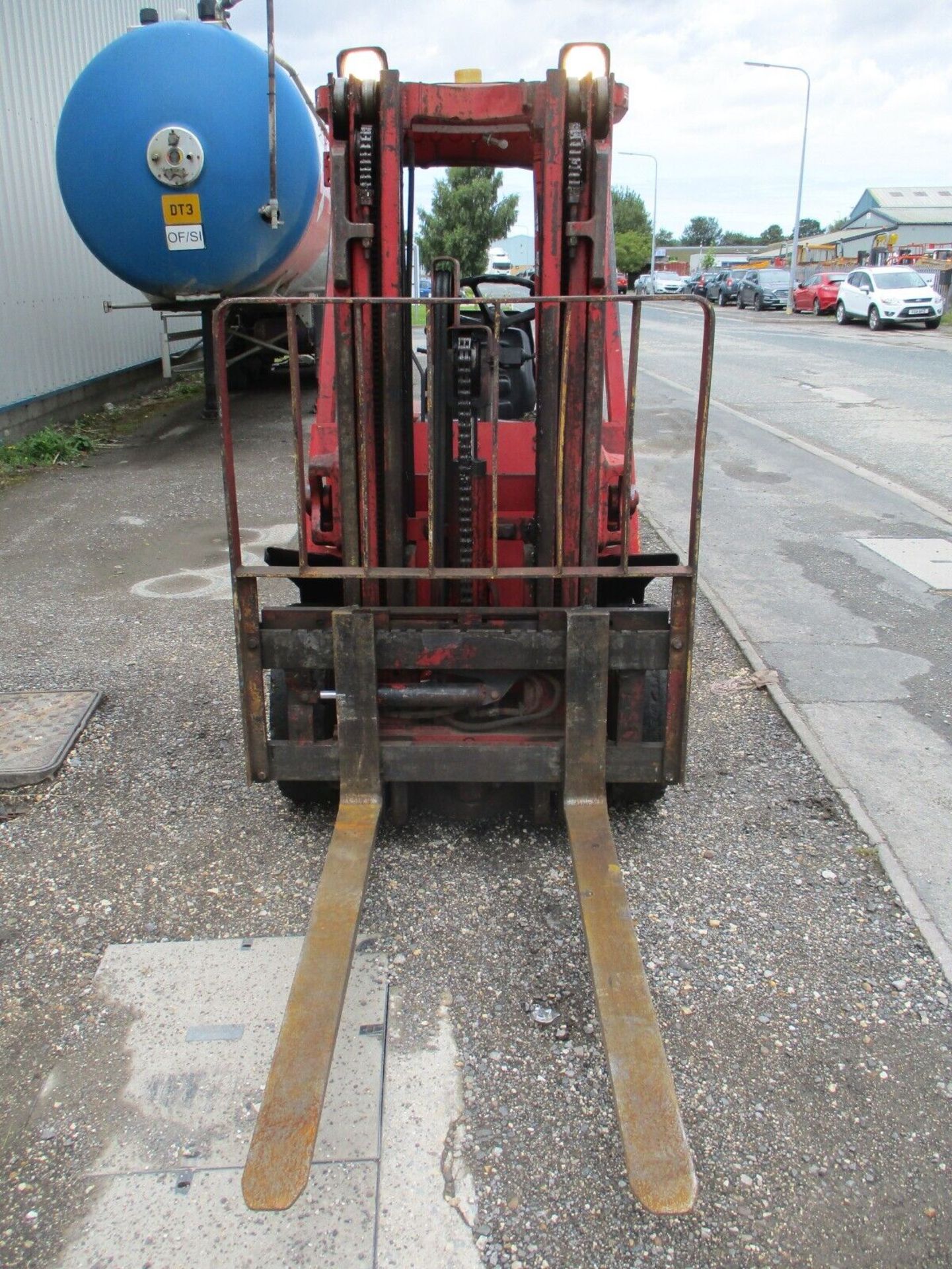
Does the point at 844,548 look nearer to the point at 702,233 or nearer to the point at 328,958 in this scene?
the point at 328,958

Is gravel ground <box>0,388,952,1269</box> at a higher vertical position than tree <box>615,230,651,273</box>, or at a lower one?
lower

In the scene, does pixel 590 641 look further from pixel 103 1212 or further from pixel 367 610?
pixel 103 1212

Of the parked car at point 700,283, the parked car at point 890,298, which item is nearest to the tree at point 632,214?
the parked car at point 700,283

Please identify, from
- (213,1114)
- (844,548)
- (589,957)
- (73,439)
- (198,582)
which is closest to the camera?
→ (213,1114)

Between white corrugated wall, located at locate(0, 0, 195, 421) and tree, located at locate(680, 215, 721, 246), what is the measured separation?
420ft

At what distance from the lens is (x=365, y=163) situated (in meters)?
3.35

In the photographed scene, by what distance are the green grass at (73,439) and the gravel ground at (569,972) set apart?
612 cm

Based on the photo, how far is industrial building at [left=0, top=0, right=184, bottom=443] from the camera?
439 inches

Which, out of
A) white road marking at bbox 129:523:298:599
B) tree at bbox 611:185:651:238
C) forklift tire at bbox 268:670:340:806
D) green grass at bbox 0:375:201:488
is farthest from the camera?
tree at bbox 611:185:651:238

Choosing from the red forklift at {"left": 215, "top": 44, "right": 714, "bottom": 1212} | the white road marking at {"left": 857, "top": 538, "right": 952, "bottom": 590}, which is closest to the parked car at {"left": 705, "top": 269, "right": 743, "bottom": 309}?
the white road marking at {"left": 857, "top": 538, "right": 952, "bottom": 590}

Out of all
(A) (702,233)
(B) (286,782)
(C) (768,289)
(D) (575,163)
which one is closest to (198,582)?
(B) (286,782)

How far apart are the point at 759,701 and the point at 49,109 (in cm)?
1187

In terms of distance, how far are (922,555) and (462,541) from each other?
4.96 meters

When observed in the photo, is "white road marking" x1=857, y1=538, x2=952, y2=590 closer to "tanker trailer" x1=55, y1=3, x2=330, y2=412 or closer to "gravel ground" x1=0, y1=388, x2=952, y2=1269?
"gravel ground" x1=0, y1=388, x2=952, y2=1269
